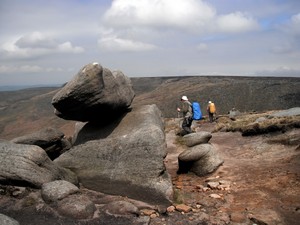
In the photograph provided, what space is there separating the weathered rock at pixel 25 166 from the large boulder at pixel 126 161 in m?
1.68

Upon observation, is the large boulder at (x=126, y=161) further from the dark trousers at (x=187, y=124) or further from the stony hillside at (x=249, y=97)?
the stony hillside at (x=249, y=97)

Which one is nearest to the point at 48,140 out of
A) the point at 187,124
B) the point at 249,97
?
the point at 187,124

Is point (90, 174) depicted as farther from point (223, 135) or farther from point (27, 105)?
point (27, 105)

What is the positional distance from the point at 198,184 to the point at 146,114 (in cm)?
392

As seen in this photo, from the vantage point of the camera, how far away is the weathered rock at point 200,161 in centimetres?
1741

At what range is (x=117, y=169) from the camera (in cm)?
1461

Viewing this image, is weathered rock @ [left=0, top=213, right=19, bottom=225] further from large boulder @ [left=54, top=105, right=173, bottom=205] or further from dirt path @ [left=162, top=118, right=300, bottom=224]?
dirt path @ [left=162, top=118, right=300, bottom=224]

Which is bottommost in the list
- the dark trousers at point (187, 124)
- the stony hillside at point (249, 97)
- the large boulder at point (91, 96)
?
the stony hillside at point (249, 97)

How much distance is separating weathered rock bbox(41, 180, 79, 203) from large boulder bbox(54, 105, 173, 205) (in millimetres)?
1978

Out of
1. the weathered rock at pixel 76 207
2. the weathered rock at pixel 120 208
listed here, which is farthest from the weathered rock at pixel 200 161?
the weathered rock at pixel 76 207

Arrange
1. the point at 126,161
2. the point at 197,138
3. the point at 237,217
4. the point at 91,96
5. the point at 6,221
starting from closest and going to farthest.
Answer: the point at 6,221
the point at 237,217
the point at 126,161
the point at 91,96
the point at 197,138

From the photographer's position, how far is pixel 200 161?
1761 centimetres

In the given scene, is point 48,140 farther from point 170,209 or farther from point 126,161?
point 170,209

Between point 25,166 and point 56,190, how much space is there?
1.59m
